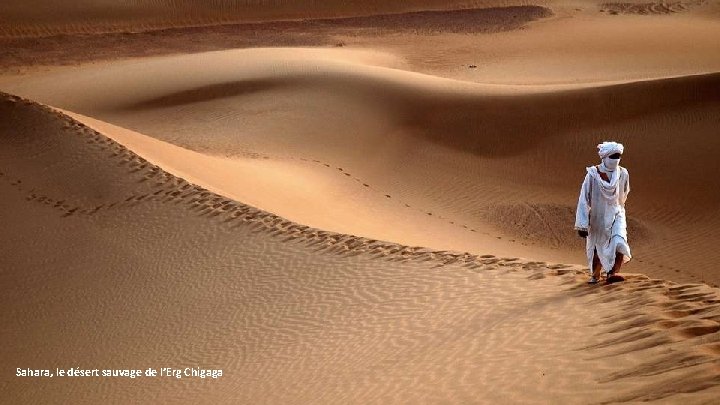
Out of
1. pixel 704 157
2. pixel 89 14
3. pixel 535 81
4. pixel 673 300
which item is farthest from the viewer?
pixel 89 14

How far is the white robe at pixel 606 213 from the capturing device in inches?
310

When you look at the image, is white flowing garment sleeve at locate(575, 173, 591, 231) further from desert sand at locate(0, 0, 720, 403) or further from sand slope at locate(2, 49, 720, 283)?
sand slope at locate(2, 49, 720, 283)

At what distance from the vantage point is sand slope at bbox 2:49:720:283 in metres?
14.3

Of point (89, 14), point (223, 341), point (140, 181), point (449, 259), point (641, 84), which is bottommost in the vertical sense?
point (223, 341)

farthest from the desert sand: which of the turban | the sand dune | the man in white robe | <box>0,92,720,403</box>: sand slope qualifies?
the sand dune

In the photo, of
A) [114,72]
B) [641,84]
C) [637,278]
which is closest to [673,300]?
[637,278]

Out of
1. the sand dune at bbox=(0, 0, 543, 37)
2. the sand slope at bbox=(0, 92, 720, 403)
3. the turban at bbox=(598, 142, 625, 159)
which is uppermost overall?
the sand dune at bbox=(0, 0, 543, 37)

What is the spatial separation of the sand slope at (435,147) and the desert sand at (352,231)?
7cm

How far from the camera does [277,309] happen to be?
969 cm

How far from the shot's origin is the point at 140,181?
12945mm

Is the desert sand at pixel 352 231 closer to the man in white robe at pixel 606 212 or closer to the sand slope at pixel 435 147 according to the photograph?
the sand slope at pixel 435 147

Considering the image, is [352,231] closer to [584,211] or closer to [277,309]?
[277,309]

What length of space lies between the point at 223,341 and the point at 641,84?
1317 centimetres

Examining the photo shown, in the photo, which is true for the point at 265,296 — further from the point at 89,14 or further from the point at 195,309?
the point at 89,14
